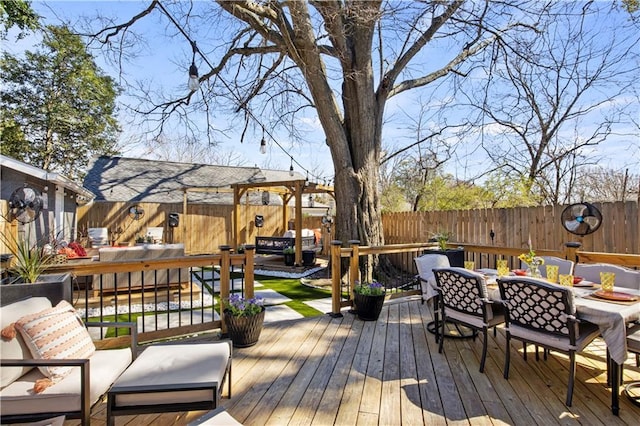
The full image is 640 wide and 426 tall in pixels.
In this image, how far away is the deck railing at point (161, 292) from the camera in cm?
334

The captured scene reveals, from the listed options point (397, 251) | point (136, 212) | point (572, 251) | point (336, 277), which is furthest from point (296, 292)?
point (136, 212)

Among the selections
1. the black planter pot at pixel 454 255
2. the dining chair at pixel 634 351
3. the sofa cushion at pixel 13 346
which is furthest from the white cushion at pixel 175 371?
the black planter pot at pixel 454 255

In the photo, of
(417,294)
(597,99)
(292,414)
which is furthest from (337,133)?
(597,99)

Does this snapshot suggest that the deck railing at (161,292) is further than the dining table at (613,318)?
Yes

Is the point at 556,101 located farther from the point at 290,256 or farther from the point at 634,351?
the point at 634,351

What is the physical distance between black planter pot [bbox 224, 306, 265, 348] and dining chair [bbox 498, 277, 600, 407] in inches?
95.4

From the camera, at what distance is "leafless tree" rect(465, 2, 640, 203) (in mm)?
7258

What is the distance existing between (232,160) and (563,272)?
2526 centimetres

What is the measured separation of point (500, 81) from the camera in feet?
29.0

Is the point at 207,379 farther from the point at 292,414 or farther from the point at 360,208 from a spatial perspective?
the point at 360,208

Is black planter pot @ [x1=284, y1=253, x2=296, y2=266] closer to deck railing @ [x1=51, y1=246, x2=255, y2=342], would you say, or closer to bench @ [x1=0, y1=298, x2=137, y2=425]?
deck railing @ [x1=51, y1=246, x2=255, y2=342]

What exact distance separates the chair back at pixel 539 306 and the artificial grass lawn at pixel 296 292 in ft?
8.95

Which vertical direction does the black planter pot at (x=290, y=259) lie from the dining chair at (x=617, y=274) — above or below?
below

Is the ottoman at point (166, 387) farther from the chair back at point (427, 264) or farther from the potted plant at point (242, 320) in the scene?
the chair back at point (427, 264)
